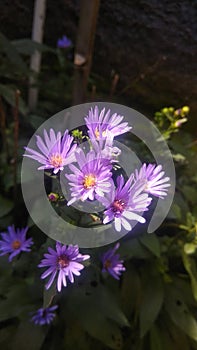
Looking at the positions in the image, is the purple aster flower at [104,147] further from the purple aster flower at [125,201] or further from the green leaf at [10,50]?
A: the green leaf at [10,50]

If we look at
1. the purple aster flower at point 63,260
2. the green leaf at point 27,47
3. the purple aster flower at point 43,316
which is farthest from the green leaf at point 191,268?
the green leaf at point 27,47

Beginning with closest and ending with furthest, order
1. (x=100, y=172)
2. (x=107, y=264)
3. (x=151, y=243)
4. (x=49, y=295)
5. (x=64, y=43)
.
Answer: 1. (x=100, y=172)
2. (x=49, y=295)
3. (x=107, y=264)
4. (x=151, y=243)
5. (x=64, y=43)

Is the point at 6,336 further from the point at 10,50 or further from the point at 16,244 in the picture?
the point at 10,50

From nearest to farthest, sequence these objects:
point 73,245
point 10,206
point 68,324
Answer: point 73,245 → point 68,324 → point 10,206

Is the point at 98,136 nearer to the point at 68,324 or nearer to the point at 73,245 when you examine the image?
the point at 73,245

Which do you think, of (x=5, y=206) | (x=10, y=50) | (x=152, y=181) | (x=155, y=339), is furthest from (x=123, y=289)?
(x=10, y=50)

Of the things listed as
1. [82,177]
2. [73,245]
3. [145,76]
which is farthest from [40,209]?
[145,76]

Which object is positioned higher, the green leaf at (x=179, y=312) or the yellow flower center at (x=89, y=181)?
the yellow flower center at (x=89, y=181)
